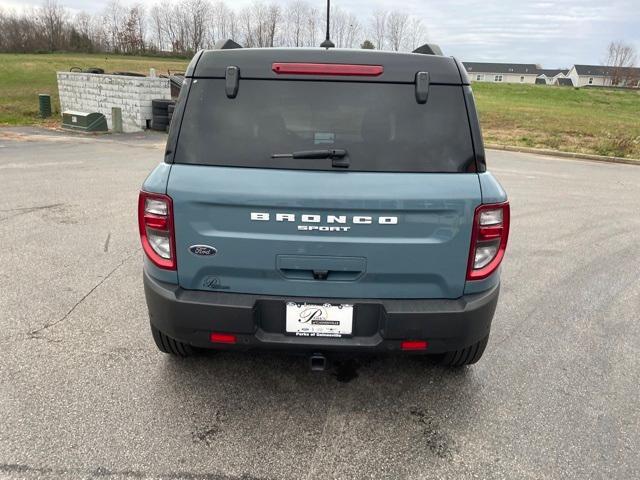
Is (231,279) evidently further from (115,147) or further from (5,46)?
(5,46)

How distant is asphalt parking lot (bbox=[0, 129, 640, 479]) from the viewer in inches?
95.2

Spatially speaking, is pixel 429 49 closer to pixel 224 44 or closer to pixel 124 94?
pixel 224 44

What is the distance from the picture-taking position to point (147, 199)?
249 centimetres

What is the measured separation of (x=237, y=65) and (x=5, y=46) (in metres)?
78.0

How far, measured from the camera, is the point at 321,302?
2.47 m

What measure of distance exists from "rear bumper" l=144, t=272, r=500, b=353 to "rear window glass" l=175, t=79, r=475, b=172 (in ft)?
2.27

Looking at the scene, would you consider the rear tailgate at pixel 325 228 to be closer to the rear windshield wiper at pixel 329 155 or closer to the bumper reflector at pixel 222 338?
the rear windshield wiper at pixel 329 155

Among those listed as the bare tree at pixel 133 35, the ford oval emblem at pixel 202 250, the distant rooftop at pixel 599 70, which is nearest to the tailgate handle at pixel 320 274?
the ford oval emblem at pixel 202 250

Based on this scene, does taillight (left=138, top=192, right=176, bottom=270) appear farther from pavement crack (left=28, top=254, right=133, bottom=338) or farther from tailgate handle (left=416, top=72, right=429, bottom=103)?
pavement crack (left=28, top=254, right=133, bottom=338)

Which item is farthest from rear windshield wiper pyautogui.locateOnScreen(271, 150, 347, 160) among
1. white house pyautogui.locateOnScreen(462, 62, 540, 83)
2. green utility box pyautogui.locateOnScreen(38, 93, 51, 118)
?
white house pyautogui.locateOnScreen(462, 62, 540, 83)

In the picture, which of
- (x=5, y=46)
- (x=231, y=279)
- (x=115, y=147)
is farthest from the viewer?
(x=5, y=46)

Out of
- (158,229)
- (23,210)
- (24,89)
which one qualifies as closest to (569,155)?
(23,210)

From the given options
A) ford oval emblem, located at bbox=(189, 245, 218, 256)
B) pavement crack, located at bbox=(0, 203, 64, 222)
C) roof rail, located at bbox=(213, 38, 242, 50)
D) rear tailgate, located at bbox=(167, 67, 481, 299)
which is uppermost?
roof rail, located at bbox=(213, 38, 242, 50)

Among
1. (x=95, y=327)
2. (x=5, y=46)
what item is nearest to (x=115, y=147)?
(x=95, y=327)
